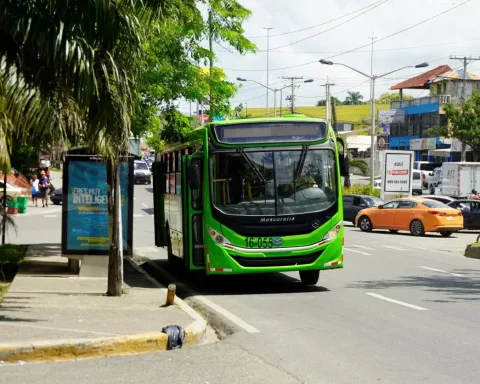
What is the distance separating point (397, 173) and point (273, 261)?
3147cm

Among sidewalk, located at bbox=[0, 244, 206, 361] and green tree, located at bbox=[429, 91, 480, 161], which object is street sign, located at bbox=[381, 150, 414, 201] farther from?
sidewalk, located at bbox=[0, 244, 206, 361]

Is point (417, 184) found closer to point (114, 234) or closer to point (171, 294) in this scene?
point (114, 234)

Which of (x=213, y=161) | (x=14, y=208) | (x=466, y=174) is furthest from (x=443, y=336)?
(x=466, y=174)

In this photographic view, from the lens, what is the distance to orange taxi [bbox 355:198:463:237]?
108 feet

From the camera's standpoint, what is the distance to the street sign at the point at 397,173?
4484cm

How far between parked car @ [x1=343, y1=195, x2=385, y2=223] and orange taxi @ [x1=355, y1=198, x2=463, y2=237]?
11.2ft

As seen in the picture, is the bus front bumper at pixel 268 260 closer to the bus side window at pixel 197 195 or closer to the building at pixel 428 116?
the bus side window at pixel 197 195

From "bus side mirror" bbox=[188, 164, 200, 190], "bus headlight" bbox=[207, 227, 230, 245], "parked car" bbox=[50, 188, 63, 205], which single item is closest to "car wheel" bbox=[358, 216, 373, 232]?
"bus headlight" bbox=[207, 227, 230, 245]

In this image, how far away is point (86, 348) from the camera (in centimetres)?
921

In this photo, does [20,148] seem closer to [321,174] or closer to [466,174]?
[321,174]

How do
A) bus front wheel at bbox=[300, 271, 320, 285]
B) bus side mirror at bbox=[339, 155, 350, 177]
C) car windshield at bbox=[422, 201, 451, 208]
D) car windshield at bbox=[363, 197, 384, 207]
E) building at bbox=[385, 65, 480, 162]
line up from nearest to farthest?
bus side mirror at bbox=[339, 155, 350, 177]
bus front wheel at bbox=[300, 271, 320, 285]
car windshield at bbox=[422, 201, 451, 208]
car windshield at bbox=[363, 197, 384, 207]
building at bbox=[385, 65, 480, 162]

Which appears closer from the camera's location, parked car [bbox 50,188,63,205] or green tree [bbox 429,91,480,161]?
parked car [bbox 50,188,63,205]

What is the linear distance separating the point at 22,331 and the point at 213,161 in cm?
603

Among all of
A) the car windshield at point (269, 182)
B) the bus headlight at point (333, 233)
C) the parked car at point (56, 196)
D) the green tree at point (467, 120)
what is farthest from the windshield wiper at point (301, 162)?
the green tree at point (467, 120)
